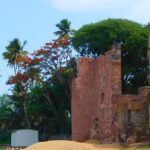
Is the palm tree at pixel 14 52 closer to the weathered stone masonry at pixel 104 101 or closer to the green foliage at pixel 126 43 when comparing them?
the green foliage at pixel 126 43

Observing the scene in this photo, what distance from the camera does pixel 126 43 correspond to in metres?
39.5

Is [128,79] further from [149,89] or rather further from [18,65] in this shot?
[149,89]

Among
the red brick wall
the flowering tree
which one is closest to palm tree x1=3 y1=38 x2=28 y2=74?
the flowering tree

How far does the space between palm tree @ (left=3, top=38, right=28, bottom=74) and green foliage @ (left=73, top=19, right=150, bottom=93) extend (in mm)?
8010

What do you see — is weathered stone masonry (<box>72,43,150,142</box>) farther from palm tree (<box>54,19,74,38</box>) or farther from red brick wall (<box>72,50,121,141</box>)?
palm tree (<box>54,19,74,38</box>)

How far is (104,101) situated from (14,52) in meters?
20.5

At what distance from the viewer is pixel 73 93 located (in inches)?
1291

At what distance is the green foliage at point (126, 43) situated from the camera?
39469mm

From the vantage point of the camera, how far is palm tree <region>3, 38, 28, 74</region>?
1866 inches

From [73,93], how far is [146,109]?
7.29 m

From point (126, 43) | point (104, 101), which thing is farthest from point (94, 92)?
point (126, 43)

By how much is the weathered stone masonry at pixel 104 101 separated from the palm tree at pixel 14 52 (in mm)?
15542

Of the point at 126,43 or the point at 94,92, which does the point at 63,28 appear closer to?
the point at 126,43

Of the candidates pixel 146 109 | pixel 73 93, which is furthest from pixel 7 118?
pixel 146 109
